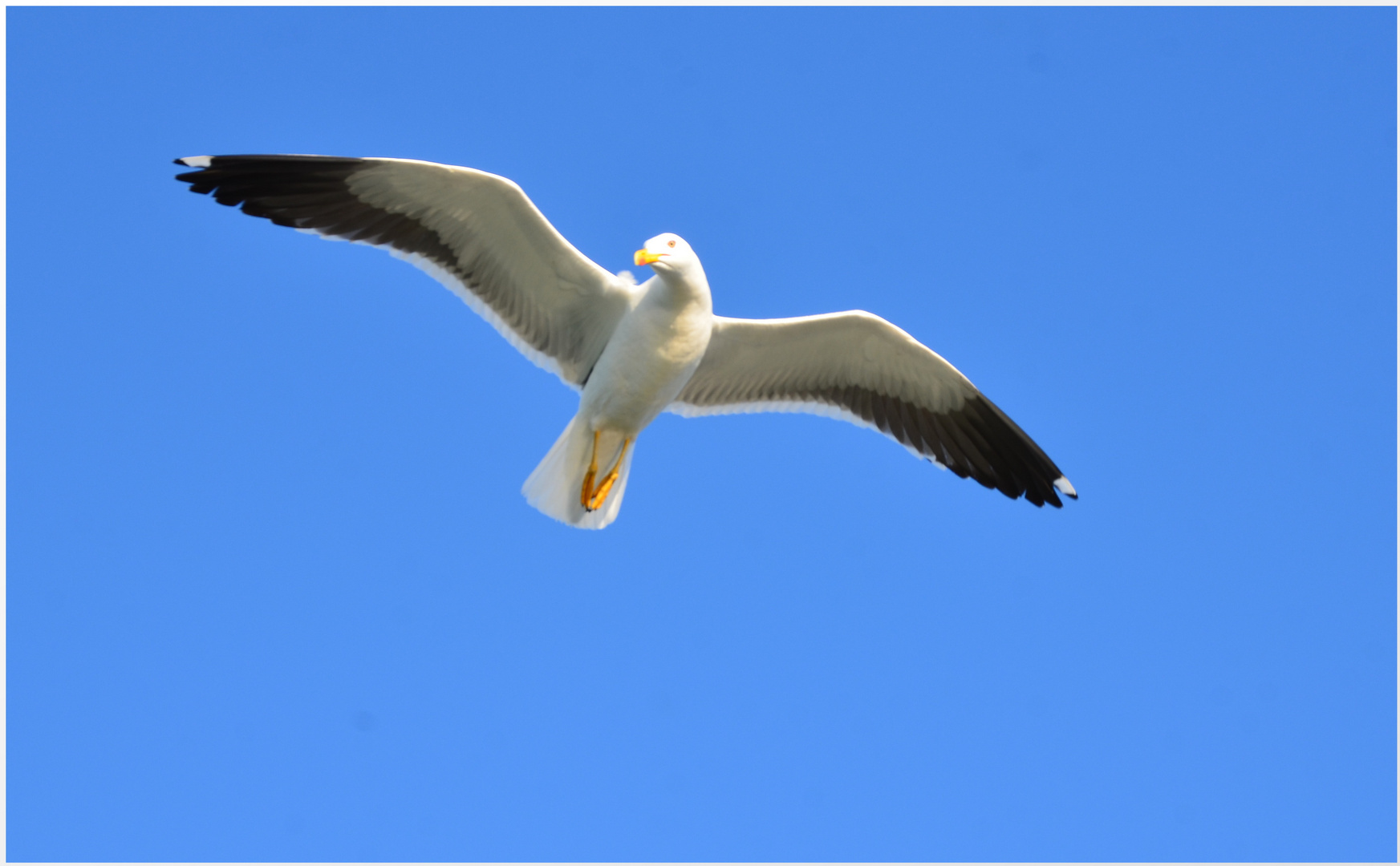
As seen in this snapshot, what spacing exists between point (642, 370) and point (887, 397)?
2113 millimetres

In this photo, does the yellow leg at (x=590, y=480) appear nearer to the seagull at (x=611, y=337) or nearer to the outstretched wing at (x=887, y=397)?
the seagull at (x=611, y=337)

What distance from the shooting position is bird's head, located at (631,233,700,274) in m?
8.38

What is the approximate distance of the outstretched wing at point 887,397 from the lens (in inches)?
385

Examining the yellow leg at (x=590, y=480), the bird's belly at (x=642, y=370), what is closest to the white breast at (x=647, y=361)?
the bird's belly at (x=642, y=370)

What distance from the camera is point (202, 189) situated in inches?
344

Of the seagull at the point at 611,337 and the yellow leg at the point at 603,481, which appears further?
the yellow leg at the point at 603,481

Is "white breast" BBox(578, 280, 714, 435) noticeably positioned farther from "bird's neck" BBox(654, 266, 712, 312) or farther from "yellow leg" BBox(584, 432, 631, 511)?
"yellow leg" BBox(584, 432, 631, 511)

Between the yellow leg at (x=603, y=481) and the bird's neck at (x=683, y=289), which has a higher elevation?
the bird's neck at (x=683, y=289)

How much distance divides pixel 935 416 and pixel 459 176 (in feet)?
12.2

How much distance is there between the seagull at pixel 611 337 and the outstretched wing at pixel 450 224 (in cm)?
1

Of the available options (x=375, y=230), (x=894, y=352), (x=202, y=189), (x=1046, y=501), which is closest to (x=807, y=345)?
(x=894, y=352)

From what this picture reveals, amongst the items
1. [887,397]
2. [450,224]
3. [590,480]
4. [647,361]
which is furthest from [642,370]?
[887,397]

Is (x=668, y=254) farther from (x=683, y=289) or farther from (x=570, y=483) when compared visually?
(x=570, y=483)

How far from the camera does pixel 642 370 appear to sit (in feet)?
29.2
